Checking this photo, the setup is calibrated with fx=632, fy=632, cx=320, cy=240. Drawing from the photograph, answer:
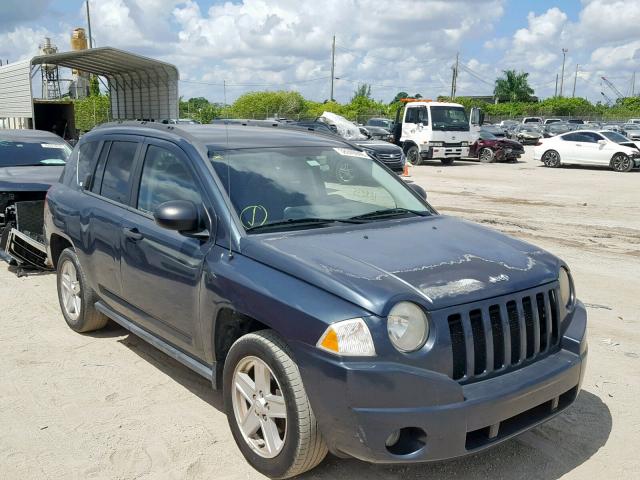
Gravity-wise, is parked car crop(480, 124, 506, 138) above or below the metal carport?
below

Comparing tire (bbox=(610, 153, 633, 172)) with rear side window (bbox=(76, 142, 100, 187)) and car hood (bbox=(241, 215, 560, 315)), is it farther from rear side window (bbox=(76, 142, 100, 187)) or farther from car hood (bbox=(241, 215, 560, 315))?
rear side window (bbox=(76, 142, 100, 187))

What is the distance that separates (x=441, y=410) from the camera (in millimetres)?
2805

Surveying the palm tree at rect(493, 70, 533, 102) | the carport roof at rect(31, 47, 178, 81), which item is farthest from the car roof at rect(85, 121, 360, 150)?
the palm tree at rect(493, 70, 533, 102)

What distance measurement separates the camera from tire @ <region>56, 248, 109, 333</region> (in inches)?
206

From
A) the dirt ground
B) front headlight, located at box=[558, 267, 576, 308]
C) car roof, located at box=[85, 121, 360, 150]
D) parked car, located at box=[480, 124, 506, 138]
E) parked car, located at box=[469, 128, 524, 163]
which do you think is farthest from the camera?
parked car, located at box=[480, 124, 506, 138]

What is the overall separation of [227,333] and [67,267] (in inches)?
102

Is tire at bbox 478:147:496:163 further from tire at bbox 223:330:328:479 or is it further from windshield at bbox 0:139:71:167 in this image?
tire at bbox 223:330:328:479

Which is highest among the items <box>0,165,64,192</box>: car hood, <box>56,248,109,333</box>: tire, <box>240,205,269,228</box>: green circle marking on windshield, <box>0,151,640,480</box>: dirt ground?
<box>240,205,269,228</box>: green circle marking on windshield

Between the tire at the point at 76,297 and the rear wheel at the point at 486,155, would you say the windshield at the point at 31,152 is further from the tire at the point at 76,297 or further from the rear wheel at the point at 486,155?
the rear wheel at the point at 486,155

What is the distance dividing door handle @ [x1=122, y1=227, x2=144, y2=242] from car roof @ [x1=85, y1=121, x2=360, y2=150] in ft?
2.26

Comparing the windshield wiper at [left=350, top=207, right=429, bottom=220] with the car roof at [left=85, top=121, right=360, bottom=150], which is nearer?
the windshield wiper at [left=350, top=207, right=429, bottom=220]

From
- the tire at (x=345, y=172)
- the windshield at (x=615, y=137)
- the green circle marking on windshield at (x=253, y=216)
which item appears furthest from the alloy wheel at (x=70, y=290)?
the windshield at (x=615, y=137)

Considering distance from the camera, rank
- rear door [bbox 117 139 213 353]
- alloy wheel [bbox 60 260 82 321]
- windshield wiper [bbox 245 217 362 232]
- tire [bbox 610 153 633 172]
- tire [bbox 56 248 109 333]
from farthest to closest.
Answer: tire [bbox 610 153 633 172]
alloy wheel [bbox 60 260 82 321]
tire [bbox 56 248 109 333]
rear door [bbox 117 139 213 353]
windshield wiper [bbox 245 217 362 232]

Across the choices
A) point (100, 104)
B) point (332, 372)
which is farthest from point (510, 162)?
point (332, 372)
